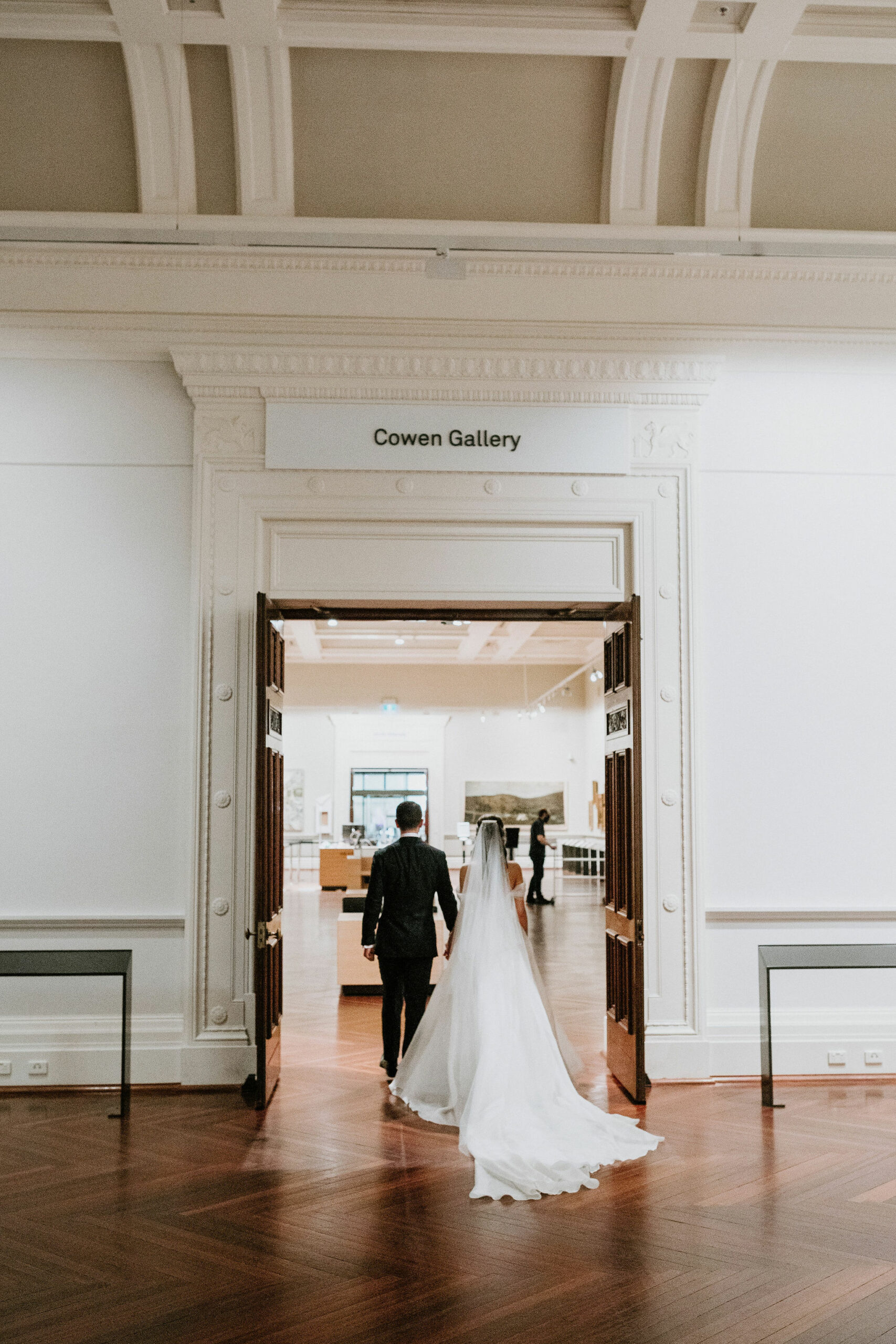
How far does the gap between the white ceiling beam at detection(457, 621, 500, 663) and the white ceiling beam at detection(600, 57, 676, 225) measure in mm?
10390

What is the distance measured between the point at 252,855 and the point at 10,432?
120 inches

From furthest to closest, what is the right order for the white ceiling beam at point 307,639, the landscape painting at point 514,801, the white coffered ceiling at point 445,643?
the landscape painting at point 514,801 → the white coffered ceiling at point 445,643 → the white ceiling beam at point 307,639

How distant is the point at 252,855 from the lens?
20.7 feet

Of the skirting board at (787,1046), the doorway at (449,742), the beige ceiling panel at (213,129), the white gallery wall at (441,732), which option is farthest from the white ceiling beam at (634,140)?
the white gallery wall at (441,732)

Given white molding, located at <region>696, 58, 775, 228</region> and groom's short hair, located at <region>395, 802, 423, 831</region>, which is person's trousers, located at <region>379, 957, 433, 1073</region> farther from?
white molding, located at <region>696, 58, 775, 228</region>

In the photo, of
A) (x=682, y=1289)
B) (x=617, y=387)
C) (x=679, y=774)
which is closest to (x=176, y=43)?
(x=617, y=387)

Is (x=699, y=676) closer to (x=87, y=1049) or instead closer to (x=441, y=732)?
(x=87, y=1049)

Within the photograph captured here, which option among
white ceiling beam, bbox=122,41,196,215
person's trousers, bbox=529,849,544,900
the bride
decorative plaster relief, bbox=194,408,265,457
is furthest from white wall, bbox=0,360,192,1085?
person's trousers, bbox=529,849,544,900

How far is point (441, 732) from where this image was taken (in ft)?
76.8

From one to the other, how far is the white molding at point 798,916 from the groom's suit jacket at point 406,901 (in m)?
1.68

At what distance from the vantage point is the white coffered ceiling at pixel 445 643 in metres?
18.3

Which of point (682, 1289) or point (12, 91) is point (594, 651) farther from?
point (682, 1289)

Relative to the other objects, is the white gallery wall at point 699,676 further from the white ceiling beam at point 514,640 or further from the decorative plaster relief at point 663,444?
the white ceiling beam at point 514,640

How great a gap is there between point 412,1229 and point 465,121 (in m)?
5.97
